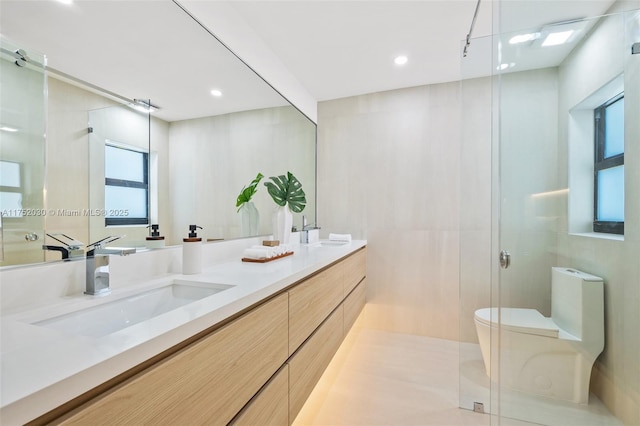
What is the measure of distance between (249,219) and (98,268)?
1076 mm

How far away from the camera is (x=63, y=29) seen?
0.91 meters

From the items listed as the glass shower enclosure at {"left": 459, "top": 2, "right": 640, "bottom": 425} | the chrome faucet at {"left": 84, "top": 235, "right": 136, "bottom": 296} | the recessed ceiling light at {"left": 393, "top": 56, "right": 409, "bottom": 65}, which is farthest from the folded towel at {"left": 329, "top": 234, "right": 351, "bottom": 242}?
the chrome faucet at {"left": 84, "top": 235, "right": 136, "bottom": 296}

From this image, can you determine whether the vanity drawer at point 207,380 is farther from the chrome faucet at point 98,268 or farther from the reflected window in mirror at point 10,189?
the reflected window in mirror at point 10,189

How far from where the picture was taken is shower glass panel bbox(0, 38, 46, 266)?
2.56 ft

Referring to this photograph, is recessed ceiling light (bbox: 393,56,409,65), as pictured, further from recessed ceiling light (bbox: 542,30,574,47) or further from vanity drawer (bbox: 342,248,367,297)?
vanity drawer (bbox: 342,248,367,297)

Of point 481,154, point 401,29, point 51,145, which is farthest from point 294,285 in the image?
point 401,29

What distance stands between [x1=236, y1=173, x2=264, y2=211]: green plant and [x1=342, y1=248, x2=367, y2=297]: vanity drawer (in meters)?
0.81

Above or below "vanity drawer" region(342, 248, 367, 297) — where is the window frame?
above

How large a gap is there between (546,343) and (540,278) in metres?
0.31

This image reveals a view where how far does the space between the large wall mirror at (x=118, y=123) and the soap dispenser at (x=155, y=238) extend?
10 mm

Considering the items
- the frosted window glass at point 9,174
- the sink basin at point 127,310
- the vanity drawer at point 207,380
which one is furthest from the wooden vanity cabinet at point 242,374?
the frosted window glass at point 9,174

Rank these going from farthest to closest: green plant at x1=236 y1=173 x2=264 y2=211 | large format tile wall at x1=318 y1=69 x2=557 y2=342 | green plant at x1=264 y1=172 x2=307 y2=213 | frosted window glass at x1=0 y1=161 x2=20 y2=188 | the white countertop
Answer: green plant at x1=264 y1=172 x2=307 y2=213 < large format tile wall at x1=318 y1=69 x2=557 y2=342 < green plant at x1=236 y1=173 x2=264 y2=211 < frosted window glass at x1=0 y1=161 x2=20 y2=188 < the white countertop

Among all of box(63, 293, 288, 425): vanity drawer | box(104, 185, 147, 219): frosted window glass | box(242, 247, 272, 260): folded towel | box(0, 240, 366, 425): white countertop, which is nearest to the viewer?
box(0, 240, 366, 425): white countertop

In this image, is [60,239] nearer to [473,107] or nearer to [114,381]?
[114,381]
